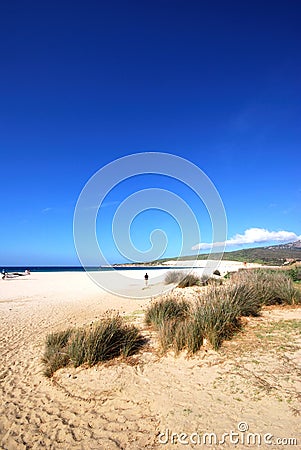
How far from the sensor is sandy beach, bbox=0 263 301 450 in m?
3.34

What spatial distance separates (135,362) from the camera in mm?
5465

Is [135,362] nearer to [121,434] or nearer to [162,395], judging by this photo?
[162,395]

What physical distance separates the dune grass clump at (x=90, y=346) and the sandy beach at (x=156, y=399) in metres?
0.22

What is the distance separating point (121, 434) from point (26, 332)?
281 inches

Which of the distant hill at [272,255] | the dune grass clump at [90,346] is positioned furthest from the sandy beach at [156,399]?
the distant hill at [272,255]

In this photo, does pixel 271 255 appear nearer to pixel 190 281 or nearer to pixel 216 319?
pixel 190 281

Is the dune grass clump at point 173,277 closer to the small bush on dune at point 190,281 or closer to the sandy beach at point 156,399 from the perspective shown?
the small bush on dune at point 190,281

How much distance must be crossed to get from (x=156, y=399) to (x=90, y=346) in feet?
6.95

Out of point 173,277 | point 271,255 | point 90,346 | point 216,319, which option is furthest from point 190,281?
point 271,255

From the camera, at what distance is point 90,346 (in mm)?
5648

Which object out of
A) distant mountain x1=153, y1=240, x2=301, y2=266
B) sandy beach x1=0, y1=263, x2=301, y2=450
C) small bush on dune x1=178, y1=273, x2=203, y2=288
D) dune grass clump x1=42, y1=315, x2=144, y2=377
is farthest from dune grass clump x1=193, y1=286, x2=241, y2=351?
distant mountain x1=153, y1=240, x2=301, y2=266

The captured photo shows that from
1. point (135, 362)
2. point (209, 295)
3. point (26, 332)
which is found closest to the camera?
point (135, 362)

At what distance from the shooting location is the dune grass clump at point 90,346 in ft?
18.1

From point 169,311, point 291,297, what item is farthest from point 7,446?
point 291,297
